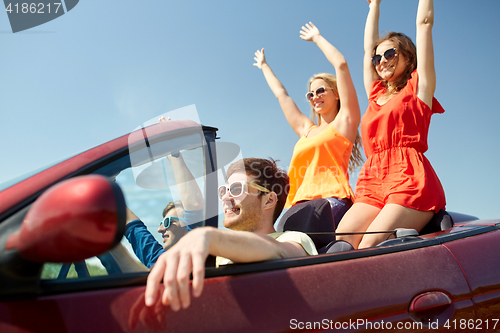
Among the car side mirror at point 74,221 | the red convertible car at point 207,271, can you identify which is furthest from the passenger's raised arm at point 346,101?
the car side mirror at point 74,221

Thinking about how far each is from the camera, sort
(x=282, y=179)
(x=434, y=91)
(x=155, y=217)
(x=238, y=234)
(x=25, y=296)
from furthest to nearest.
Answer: (x=434, y=91), (x=282, y=179), (x=155, y=217), (x=238, y=234), (x=25, y=296)

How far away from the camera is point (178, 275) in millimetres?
864

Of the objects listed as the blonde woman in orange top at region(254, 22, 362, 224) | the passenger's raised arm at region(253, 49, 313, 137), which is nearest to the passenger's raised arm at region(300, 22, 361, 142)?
the blonde woman in orange top at region(254, 22, 362, 224)

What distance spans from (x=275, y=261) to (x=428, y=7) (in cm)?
258

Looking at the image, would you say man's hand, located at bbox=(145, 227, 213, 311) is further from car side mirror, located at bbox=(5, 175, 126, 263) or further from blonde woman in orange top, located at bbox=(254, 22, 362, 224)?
blonde woman in orange top, located at bbox=(254, 22, 362, 224)

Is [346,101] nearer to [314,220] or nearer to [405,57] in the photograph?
[405,57]

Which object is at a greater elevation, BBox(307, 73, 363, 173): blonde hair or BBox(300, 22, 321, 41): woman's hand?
BBox(300, 22, 321, 41): woman's hand

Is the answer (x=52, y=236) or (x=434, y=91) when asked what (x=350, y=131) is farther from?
(x=52, y=236)

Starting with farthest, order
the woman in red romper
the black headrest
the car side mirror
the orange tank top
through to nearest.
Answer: the orange tank top
the woman in red romper
the black headrest
the car side mirror

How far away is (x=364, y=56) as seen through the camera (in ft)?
10.6

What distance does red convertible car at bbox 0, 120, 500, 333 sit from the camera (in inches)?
27.9

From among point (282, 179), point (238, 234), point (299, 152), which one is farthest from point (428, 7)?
point (238, 234)

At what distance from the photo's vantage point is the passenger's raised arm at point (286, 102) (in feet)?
12.0

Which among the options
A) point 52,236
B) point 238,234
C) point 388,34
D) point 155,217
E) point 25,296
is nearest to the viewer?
point 52,236
